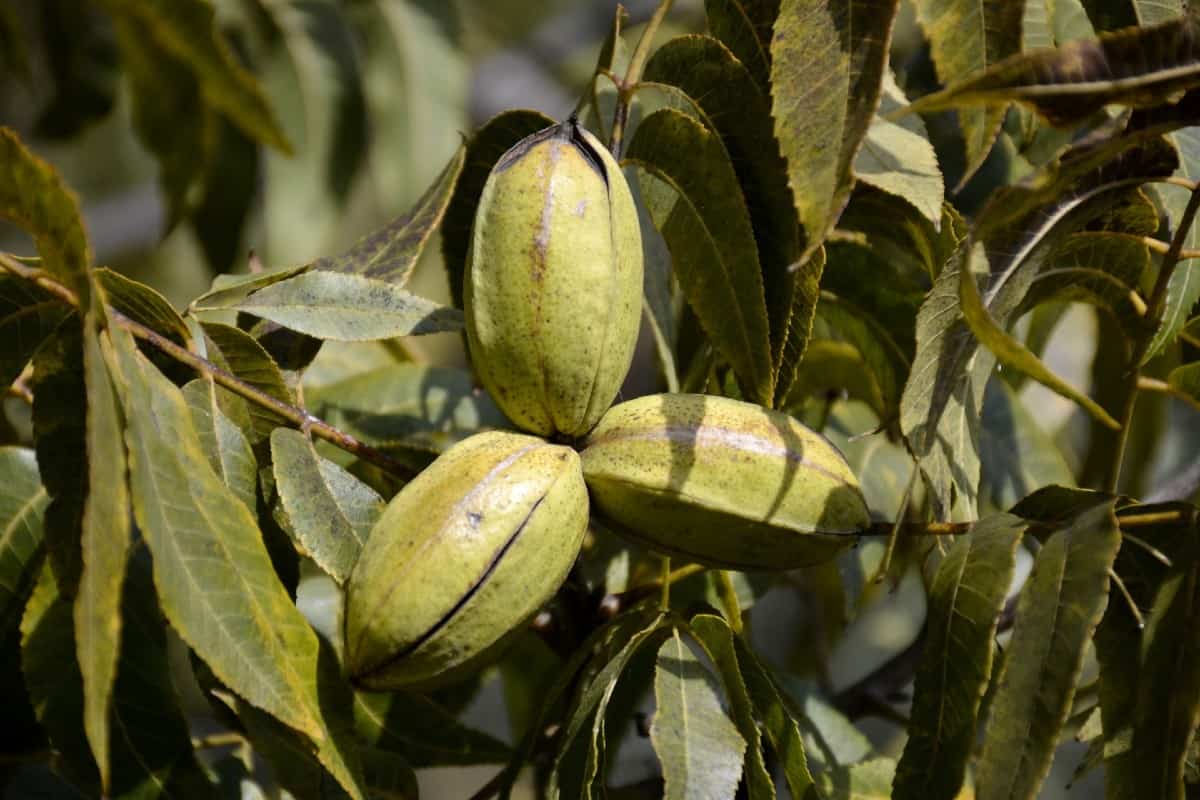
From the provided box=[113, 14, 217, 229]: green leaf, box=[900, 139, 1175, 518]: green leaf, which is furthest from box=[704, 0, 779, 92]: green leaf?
box=[113, 14, 217, 229]: green leaf

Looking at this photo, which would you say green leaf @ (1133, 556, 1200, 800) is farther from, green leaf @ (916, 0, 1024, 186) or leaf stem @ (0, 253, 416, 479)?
leaf stem @ (0, 253, 416, 479)

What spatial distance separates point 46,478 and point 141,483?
18 cm

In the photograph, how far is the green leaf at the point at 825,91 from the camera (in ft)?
2.81

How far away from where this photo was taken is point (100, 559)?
2.56 ft

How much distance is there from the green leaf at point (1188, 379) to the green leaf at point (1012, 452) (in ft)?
1.29

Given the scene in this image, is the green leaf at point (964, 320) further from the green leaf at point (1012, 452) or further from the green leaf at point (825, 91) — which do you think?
the green leaf at point (1012, 452)

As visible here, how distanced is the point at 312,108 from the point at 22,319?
1082 millimetres

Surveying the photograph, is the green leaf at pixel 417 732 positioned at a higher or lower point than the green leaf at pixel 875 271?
lower

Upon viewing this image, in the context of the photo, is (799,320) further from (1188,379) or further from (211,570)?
(211,570)

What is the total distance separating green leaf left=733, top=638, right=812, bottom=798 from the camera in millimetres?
1039

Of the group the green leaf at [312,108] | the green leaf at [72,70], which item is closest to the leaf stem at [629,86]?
the green leaf at [312,108]

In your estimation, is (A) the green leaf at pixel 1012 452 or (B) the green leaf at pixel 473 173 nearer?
(B) the green leaf at pixel 473 173

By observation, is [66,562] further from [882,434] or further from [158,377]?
[882,434]

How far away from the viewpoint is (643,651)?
1186mm
